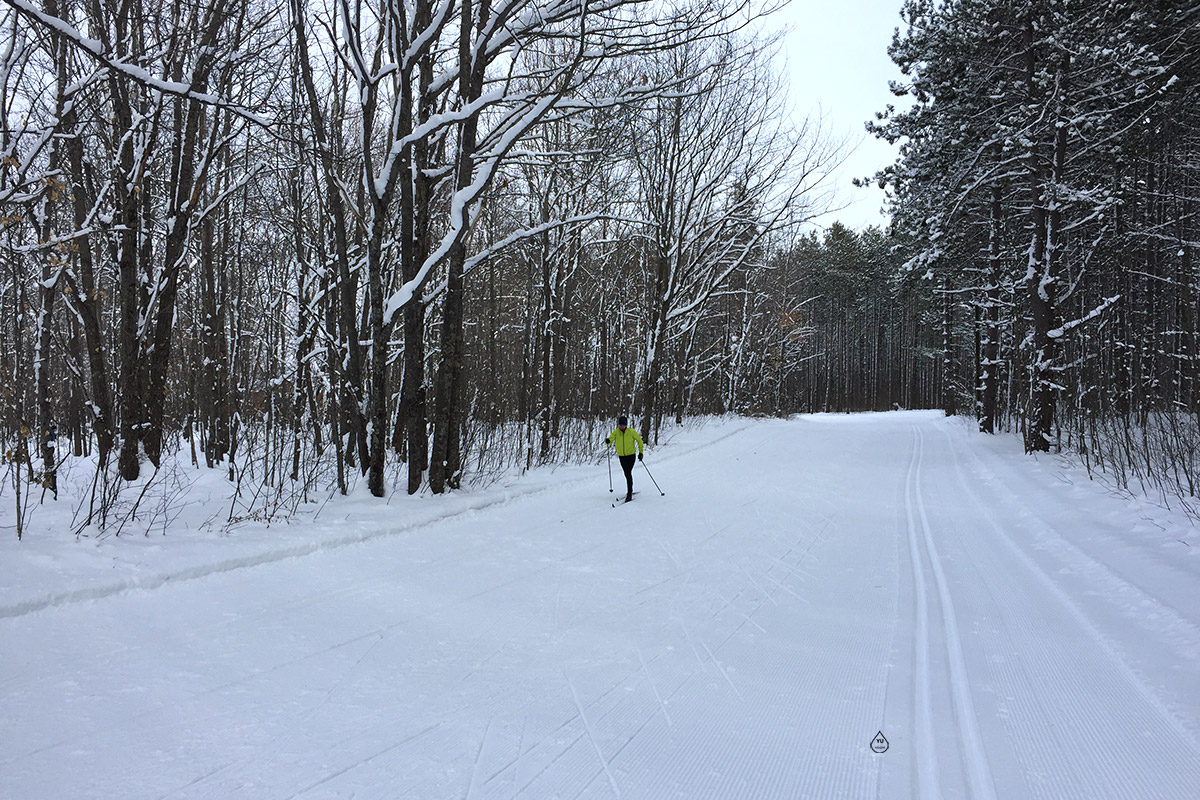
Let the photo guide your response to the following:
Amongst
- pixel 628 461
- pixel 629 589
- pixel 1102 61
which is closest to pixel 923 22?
pixel 1102 61

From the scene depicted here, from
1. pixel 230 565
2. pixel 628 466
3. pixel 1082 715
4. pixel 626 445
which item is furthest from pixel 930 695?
pixel 626 445

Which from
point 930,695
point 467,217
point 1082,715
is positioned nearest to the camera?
point 1082,715

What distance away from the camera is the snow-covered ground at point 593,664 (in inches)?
121

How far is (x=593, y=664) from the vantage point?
426 cm

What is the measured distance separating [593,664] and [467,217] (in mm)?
7259

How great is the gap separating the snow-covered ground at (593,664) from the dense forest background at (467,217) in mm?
2146

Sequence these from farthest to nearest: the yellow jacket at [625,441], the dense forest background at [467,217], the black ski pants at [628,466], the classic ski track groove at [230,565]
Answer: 1. the yellow jacket at [625,441]
2. the black ski pants at [628,466]
3. the dense forest background at [467,217]
4. the classic ski track groove at [230,565]

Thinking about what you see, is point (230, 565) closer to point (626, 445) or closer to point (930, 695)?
point (930, 695)

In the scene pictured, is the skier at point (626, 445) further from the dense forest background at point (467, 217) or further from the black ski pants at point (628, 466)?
the dense forest background at point (467, 217)

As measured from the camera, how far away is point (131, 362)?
8938 mm

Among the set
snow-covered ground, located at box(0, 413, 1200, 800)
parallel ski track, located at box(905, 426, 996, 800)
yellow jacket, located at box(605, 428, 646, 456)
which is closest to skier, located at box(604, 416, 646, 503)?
yellow jacket, located at box(605, 428, 646, 456)

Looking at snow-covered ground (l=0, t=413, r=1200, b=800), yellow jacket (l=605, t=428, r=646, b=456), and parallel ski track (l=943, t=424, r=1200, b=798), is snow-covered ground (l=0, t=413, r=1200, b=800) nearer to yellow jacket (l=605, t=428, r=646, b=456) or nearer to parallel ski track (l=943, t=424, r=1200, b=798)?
parallel ski track (l=943, t=424, r=1200, b=798)

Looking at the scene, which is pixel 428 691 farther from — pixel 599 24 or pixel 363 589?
pixel 599 24

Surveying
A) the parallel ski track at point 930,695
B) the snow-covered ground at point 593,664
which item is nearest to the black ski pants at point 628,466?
the snow-covered ground at point 593,664
